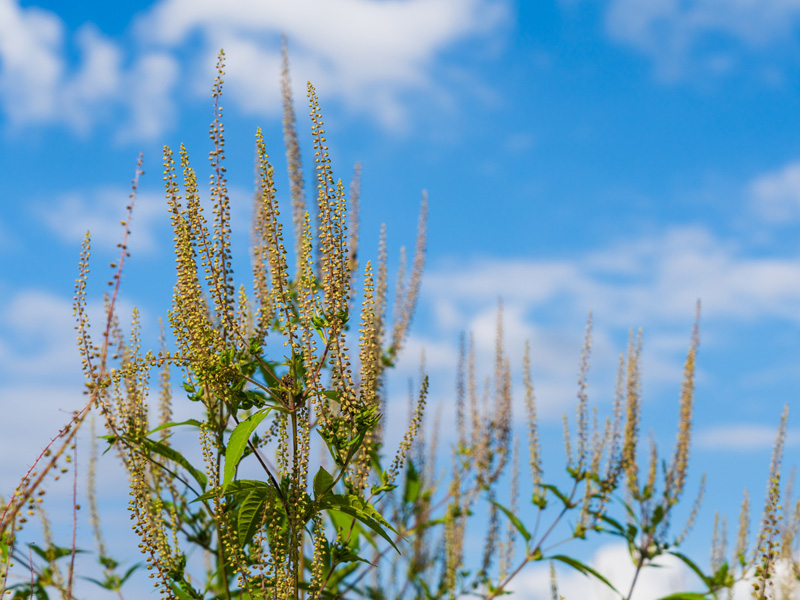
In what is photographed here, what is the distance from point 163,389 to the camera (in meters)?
4.76

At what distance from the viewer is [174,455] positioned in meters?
3.80

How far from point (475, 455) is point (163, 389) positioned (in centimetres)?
332

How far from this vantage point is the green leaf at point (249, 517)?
3.13 m

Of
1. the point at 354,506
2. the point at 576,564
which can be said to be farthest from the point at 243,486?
the point at 576,564

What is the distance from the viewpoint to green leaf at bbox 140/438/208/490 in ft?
12.1

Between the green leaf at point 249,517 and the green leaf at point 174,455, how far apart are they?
0.70 metres

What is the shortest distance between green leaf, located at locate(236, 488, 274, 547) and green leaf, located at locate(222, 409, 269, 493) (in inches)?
12.8

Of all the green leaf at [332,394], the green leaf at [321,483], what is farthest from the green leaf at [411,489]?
the green leaf at [332,394]

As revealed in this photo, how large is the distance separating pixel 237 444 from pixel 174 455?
1127 mm

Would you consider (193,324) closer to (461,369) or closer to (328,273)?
(328,273)

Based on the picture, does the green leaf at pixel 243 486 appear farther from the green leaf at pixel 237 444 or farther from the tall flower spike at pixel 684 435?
the tall flower spike at pixel 684 435

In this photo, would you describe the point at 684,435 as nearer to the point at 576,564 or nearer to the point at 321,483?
the point at 576,564

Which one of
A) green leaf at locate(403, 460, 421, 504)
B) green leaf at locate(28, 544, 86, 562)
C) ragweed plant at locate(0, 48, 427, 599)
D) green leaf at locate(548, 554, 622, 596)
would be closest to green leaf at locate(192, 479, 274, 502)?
ragweed plant at locate(0, 48, 427, 599)

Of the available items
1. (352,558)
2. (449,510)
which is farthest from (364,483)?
(449,510)
